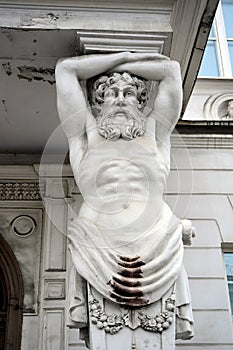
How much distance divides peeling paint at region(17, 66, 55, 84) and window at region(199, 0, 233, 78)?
3247mm

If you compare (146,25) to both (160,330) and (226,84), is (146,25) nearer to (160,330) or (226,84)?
(160,330)

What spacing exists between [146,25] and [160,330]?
257cm

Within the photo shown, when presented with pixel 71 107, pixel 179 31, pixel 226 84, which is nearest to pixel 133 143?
pixel 71 107

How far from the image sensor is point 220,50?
755 cm

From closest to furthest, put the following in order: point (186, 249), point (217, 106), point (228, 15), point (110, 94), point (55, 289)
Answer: point (110, 94) → point (55, 289) → point (186, 249) → point (217, 106) → point (228, 15)

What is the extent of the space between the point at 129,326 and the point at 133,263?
0.40m

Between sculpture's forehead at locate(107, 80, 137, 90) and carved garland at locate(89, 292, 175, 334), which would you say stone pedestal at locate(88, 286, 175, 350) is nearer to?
carved garland at locate(89, 292, 175, 334)

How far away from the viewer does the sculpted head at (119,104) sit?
3.56m

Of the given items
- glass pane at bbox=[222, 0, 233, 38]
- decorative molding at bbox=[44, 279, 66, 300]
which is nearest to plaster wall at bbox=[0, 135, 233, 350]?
decorative molding at bbox=[44, 279, 66, 300]

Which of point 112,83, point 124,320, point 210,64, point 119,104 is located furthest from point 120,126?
point 210,64

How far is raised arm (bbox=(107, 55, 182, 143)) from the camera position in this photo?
3723mm

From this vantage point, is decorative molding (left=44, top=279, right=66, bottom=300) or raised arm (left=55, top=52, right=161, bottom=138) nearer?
raised arm (left=55, top=52, right=161, bottom=138)

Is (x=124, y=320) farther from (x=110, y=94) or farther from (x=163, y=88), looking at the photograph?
(x=163, y=88)

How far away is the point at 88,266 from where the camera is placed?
3.14m
